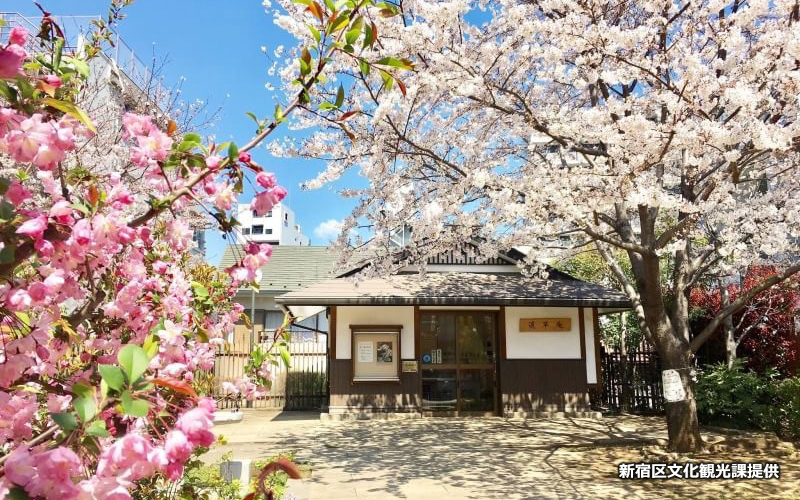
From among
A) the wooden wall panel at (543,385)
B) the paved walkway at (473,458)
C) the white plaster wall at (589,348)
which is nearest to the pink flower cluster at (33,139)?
the paved walkway at (473,458)

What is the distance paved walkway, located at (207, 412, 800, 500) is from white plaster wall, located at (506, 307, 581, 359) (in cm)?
150

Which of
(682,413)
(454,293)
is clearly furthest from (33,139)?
(454,293)

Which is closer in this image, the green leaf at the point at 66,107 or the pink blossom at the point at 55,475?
the pink blossom at the point at 55,475

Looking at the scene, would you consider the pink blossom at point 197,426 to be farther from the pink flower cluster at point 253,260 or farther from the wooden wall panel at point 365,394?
the wooden wall panel at point 365,394

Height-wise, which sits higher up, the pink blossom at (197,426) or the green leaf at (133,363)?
the green leaf at (133,363)

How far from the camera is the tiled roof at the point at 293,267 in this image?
22156 millimetres

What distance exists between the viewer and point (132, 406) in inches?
40.6

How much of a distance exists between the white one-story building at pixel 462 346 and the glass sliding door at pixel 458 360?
0.07 ft

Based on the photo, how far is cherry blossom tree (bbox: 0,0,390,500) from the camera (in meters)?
1.10

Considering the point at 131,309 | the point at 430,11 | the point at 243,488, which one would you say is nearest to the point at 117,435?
the point at 131,309

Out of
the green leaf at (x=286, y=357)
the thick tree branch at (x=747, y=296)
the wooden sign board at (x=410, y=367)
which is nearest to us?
the green leaf at (x=286, y=357)

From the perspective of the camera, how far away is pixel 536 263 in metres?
11.7

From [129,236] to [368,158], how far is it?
249 inches

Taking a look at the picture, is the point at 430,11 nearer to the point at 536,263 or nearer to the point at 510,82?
the point at 510,82
